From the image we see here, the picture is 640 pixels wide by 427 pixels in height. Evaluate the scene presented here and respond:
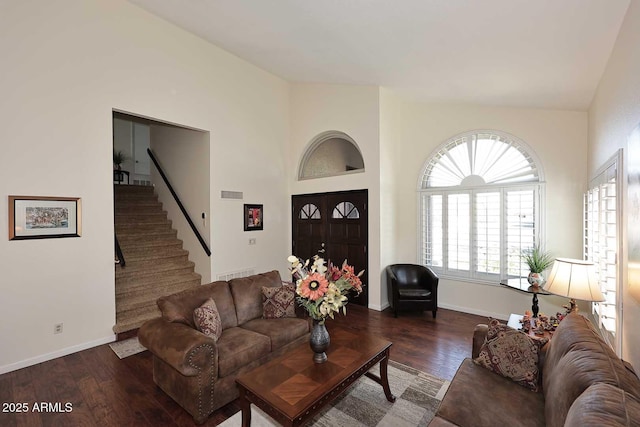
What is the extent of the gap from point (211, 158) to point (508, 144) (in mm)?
4955

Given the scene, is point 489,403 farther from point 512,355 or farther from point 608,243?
point 608,243

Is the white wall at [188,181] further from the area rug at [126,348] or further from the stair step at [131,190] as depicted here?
the area rug at [126,348]

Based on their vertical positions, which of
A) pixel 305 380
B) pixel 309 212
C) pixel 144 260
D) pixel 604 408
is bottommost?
pixel 305 380

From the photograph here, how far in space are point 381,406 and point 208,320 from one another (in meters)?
1.75

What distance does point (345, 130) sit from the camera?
554 cm

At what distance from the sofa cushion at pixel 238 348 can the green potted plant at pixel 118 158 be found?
7334mm

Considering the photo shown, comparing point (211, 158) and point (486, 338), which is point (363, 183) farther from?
point (486, 338)

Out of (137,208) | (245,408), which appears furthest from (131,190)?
(245,408)

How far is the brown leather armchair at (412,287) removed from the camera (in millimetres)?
4617

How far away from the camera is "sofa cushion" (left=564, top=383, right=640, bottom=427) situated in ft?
3.43

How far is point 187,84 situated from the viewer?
473cm

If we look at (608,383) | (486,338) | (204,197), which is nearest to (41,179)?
(204,197)

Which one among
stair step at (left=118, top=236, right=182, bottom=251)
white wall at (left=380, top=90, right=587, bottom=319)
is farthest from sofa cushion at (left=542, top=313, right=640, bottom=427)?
stair step at (left=118, top=236, right=182, bottom=251)

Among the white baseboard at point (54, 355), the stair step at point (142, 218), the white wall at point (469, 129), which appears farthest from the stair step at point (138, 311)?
the white wall at point (469, 129)
